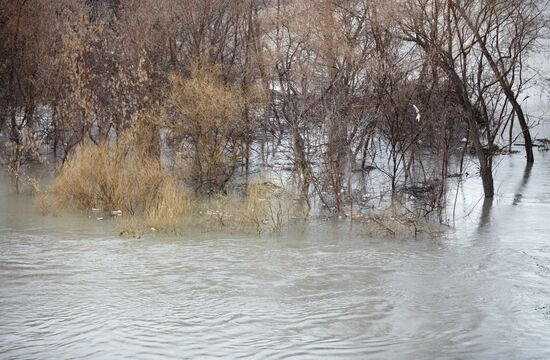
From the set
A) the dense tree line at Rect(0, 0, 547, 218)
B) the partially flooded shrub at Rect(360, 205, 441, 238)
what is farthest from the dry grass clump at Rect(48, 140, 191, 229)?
the partially flooded shrub at Rect(360, 205, 441, 238)

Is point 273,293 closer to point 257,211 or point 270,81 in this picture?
point 257,211

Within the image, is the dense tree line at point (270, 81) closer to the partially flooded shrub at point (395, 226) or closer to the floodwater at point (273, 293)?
the partially flooded shrub at point (395, 226)

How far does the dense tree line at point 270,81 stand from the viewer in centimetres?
1412

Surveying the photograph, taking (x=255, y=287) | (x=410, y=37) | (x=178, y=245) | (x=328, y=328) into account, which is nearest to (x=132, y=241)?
(x=178, y=245)

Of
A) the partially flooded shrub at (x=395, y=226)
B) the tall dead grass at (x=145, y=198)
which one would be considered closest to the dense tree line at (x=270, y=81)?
the partially flooded shrub at (x=395, y=226)

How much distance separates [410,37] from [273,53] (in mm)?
4344

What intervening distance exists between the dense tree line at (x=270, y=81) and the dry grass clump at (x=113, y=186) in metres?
1.22

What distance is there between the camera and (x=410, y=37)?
14430 millimetres

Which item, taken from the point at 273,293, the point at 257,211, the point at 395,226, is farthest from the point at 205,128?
the point at 273,293

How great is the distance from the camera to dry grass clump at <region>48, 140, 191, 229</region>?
12.6 metres

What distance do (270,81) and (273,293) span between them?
10345 millimetres

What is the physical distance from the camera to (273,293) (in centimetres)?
838

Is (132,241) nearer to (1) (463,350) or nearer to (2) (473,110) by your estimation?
(1) (463,350)

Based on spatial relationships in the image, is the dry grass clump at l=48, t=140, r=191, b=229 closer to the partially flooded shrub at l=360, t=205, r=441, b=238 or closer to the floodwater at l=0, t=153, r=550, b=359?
the floodwater at l=0, t=153, r=550, b=359
